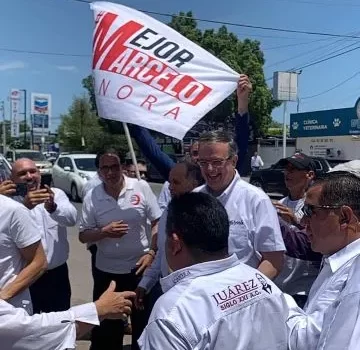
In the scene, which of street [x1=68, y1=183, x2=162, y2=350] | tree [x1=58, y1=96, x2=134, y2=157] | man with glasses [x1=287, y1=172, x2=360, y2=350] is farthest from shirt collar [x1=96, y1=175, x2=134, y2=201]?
tree [x1=58, y1=96, x2=134, y2=157]

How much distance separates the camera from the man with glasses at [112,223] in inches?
176

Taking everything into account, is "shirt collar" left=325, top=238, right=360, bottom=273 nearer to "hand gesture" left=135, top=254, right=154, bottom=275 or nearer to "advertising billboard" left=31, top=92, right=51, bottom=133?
"hand gesture" left=135, top=254, right=154, bottom=275

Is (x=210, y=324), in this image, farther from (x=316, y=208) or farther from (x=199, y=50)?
(x=199, y=50)

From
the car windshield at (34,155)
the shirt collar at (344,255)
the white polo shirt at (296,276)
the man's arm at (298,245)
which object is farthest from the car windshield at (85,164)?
the shirt collar at (344,255)

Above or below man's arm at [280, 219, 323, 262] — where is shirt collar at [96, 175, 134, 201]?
above

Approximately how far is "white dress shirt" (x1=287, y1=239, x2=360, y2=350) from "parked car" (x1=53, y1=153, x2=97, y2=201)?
53.7ft

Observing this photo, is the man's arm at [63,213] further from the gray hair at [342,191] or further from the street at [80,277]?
the gray hair at [342,191]

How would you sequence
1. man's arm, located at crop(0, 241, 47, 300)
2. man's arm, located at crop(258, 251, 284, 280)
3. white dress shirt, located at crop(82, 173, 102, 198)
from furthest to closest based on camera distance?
white dress shirt, located at crop(82, 173, 102, 198)
man's arm, located at crop(258, 251, 284, 280)
man's arm, located at crop(0, 241, 47, 300)

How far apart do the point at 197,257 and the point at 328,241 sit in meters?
0.60

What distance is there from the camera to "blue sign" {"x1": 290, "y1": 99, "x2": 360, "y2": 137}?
100.0ft

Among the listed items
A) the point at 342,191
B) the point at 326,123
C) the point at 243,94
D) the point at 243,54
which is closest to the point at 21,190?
the point at 243,94

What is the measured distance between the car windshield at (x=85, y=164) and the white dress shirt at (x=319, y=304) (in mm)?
17327

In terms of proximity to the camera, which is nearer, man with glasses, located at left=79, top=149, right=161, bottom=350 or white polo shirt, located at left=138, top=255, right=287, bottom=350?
white polo shirt, located at left=138, top=255, right=287, bottom=350

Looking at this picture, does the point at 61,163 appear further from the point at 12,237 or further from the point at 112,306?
the point at 112,306
